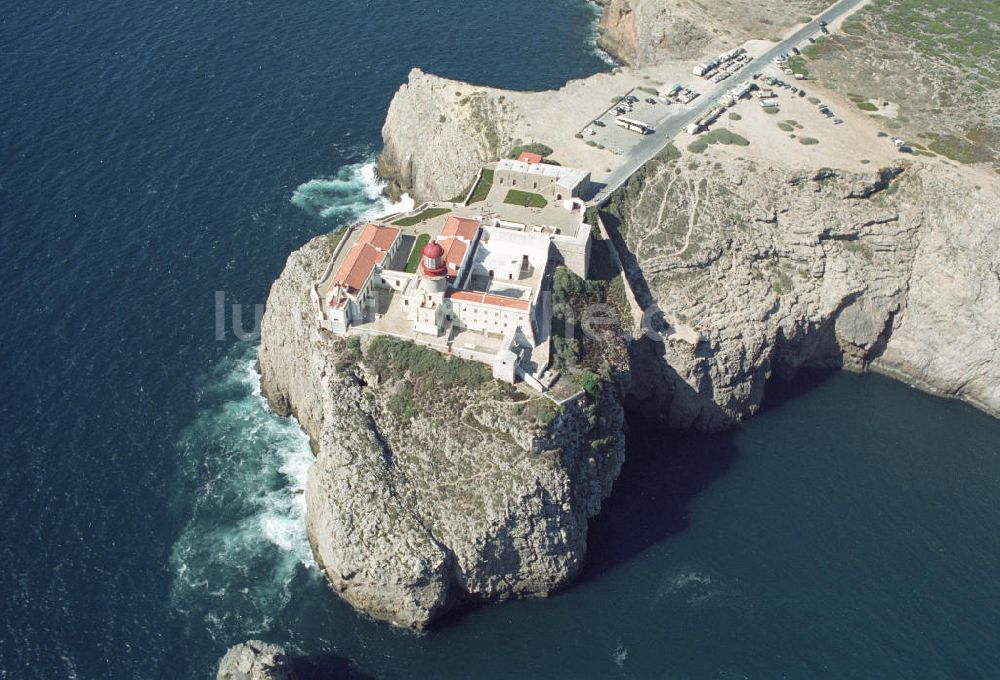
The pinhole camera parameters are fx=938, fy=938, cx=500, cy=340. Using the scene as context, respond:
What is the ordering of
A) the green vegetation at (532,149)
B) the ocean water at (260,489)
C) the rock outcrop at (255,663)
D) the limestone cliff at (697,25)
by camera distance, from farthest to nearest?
the limestone cliff at (697,25)
the green vegetation at (532,149)
the ocean water at (260,489)
the rock outcrop at (255,663)

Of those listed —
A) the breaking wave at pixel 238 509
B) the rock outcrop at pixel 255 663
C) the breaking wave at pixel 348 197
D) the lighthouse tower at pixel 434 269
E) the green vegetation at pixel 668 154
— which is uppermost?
the lighthouse tower at pixel 434 269

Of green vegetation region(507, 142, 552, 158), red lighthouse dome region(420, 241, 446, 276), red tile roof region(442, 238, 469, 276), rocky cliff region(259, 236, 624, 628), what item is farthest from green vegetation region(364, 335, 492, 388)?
green vegetation region(507, 142, 552, 158)

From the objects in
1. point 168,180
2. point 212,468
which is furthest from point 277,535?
point 168,180

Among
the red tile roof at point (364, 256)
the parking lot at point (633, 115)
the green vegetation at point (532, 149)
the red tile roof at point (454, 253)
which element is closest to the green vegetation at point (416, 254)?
the red tile roof at point (364, 256)

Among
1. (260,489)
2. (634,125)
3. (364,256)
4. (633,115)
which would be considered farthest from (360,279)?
(633,115)

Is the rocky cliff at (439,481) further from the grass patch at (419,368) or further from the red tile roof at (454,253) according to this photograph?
the red tile roof at (454,253)

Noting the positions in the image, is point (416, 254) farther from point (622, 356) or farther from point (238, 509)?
point (238, 509)
